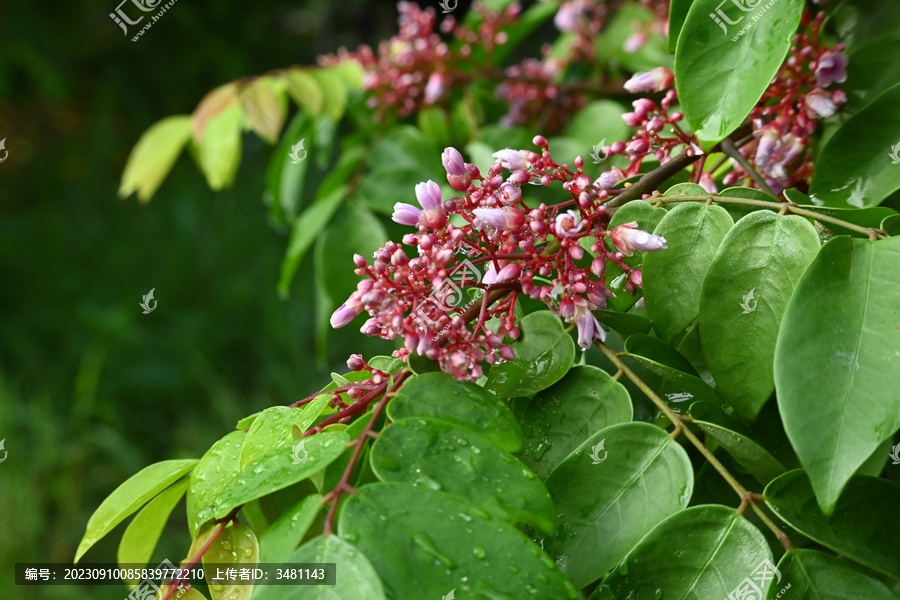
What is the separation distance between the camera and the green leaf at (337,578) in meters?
0.54

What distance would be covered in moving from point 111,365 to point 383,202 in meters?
2.90

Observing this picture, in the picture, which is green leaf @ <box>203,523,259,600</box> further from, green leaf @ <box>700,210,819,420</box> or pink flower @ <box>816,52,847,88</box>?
pink flower @ <box>816,52,847,88</box>

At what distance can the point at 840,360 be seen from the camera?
1.94 feet

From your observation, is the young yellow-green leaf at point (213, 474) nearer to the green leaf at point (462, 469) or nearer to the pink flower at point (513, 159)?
the green leaf at point (462, 469)

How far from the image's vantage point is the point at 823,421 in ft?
1.84

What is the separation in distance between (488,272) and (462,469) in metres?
0.22

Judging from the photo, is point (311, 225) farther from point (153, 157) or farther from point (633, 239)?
point (633, 239)

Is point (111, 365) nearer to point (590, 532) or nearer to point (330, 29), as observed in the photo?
point (330, 29)

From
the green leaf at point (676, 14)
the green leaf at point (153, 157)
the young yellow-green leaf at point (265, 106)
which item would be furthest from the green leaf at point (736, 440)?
the green leaf at point (153, 157)

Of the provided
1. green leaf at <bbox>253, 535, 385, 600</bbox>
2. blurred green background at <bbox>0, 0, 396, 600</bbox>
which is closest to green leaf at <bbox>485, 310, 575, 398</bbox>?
green leaf at <bbox>253, 535, 385, 600</bbox>

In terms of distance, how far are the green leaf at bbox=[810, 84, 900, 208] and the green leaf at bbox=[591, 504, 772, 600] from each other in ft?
1.44

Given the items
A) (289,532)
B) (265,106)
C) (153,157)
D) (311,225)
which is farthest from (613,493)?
(153,157)

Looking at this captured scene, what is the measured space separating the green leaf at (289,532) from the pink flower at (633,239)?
1.24 ft

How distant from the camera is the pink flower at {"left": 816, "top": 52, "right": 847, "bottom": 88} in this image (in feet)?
2.99
